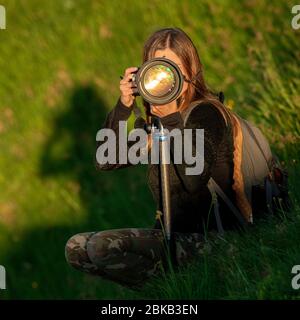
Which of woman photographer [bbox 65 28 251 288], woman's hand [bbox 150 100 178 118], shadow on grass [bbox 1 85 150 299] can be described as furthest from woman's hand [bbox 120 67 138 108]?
shadow on grass [bbox 1 85 150 299]

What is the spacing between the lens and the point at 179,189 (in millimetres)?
4926

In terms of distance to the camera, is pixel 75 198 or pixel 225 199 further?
pixel 75 198

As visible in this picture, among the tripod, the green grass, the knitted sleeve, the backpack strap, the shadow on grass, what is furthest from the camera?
the shadow on grass

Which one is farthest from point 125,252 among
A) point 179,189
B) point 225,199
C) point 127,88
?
point 127,88

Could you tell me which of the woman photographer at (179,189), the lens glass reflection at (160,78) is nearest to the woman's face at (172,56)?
the woman photographer at (179,189)

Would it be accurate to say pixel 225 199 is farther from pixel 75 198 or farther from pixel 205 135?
pixel 75 198

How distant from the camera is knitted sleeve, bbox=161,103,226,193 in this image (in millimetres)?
4746

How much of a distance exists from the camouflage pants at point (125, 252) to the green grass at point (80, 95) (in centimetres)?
270

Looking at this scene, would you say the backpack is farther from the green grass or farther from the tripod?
the green grass

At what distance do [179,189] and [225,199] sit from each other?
230mm

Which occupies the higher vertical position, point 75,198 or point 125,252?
point 75,198

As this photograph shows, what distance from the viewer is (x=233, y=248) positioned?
191 inches

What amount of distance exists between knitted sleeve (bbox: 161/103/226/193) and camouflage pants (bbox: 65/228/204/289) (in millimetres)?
288

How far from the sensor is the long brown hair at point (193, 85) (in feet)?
16.2
